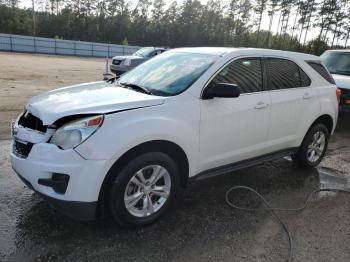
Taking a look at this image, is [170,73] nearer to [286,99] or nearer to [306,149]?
[286,99]

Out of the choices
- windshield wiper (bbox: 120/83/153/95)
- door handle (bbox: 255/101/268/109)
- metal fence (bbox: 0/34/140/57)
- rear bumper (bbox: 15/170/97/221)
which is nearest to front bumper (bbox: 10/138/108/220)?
rear bumper (bbox: 15/170/97/221)

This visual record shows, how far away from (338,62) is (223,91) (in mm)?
7256

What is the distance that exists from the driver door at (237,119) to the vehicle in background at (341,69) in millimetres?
4716

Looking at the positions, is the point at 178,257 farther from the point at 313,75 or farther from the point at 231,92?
the point at 313,75

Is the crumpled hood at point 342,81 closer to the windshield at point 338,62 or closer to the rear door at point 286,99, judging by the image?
the windshield at point 338,62

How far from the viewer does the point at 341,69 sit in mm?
9531

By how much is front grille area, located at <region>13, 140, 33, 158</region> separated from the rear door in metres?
2.87

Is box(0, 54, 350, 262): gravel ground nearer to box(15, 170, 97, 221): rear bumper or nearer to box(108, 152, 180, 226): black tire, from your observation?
box(108, 152, 180, 226): black tire

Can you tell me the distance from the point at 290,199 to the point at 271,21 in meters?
72.1

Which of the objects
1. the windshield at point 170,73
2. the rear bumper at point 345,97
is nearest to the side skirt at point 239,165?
the windshield at point 170,73

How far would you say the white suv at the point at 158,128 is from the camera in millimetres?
3174

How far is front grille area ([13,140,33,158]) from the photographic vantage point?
3.37 m

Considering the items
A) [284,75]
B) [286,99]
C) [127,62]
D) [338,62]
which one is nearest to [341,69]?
[338,62]

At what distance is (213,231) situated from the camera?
370cm
